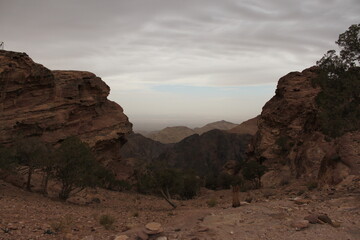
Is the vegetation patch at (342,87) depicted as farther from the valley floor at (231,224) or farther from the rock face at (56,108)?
the rock face at (56,108)

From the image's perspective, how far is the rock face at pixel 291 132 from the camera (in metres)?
35.2

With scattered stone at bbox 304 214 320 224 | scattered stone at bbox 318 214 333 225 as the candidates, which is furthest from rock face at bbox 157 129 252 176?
scattered stone at bbox 318 214 333 225

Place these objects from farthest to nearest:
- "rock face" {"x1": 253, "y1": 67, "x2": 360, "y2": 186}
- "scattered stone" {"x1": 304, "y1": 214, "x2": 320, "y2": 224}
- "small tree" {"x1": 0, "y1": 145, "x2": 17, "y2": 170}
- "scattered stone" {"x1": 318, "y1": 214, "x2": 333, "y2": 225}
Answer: "rock face" {"x1": 253, "y1": 67, "x2": 360, "y2": 186}
"small tree" {"x1": 0, "y1": 145, "x2": 17, "y2": 170}
"scattered stone" {"x1": 304, "y1": 214, "x2": 320, "y2": 224}
"scattered stone" {"x1": 318, "y1": 214, "x2": 333, "y2": 225}

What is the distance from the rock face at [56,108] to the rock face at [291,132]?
26206 millimetres

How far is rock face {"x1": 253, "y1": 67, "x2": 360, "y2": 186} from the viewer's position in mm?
35156

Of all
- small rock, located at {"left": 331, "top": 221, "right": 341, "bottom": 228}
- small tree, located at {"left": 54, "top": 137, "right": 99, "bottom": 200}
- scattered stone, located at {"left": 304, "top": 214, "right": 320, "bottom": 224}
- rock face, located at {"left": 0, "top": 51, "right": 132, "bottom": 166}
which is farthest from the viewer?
rock face, located at {"left": 0, "top": 51, "right": 132, "bottom": 166}

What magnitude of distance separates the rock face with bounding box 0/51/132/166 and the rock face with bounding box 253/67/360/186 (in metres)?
26.2

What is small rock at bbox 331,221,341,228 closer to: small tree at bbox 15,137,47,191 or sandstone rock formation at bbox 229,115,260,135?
small tree at bbox 15,137,47,191

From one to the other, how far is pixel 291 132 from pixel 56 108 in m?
39.0

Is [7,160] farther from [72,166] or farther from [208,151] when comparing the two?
[208,151]

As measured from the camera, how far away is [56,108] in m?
43.9

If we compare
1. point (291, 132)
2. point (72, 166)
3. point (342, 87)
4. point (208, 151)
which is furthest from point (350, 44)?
point (208, 151)

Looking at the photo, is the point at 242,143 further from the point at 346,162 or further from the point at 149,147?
the point at 346,162

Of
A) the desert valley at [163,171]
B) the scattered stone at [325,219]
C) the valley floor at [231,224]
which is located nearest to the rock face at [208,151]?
the desert valley at [163,171]
